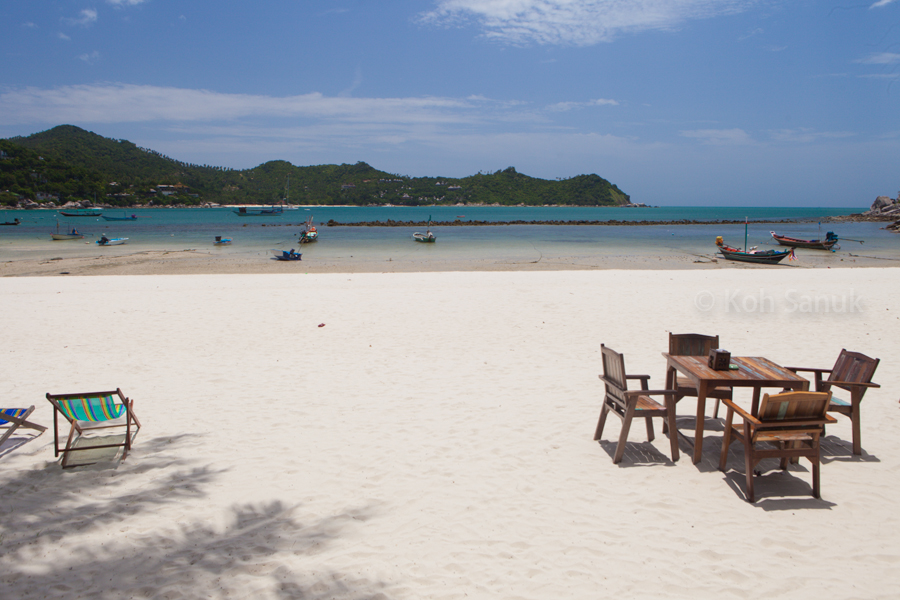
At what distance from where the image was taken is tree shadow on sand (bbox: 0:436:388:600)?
2.81m

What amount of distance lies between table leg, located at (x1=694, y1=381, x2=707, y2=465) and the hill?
421ft

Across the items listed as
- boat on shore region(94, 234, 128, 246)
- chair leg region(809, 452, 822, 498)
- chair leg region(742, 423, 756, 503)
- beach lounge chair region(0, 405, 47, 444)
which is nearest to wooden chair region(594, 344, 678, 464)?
chair leg region(742, 423, 756, 503)

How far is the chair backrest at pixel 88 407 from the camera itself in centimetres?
443

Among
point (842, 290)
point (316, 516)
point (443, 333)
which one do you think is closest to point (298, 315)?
point (443, 333)

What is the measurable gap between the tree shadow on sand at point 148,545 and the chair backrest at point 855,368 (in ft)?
13.8

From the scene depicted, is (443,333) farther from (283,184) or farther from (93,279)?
(283,184)

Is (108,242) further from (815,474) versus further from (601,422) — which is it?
(815,474)

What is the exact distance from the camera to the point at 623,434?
13.8ft

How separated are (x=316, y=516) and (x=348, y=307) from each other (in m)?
7.44

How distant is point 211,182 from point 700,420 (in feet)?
577

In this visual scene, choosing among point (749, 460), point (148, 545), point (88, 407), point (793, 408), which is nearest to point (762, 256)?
point (793, 408)

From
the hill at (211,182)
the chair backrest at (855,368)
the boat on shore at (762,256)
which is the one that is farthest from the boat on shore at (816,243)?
the hill at (211,182)

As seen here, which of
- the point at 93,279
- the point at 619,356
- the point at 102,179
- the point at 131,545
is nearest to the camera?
the point at 131,545

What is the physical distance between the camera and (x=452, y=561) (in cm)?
306
